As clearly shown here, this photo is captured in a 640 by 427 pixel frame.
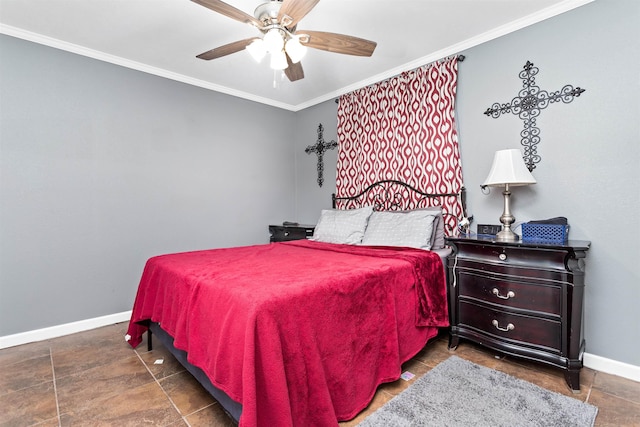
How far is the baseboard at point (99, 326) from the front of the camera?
206cm

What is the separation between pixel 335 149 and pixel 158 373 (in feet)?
10.1

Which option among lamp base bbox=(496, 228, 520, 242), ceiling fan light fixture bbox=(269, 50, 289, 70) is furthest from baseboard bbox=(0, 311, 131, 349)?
lamp base bbox=(496, 228, 520, 242)

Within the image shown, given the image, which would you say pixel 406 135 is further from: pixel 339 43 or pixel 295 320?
pixel 295 320

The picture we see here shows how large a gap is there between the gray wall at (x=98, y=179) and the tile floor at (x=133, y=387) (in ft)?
2.11

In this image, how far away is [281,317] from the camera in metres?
1.36

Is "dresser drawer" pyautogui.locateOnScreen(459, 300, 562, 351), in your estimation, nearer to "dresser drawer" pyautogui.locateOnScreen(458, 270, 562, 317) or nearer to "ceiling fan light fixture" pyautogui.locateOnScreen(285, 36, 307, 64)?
"dresser drawer" pyautogui.locateOnScreen(458, 270, 562, 317)

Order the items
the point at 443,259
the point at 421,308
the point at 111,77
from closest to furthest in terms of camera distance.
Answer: the point at 421,308
the point at 443,259
the point at 111,77

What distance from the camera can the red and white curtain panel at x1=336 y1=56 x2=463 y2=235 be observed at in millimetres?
2945

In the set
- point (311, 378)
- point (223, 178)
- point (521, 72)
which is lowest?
point (311, 378)

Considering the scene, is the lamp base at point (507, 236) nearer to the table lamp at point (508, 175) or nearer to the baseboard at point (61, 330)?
the table lamp at point (508, 175)

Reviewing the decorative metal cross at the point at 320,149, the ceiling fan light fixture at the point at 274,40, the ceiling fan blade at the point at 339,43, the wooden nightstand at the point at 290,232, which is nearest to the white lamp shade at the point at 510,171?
the ceiling fan blade at the point at 339,43

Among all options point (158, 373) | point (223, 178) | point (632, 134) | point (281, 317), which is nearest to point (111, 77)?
point (223, 178)

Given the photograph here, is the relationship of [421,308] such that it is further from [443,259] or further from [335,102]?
Answer: [335,102]

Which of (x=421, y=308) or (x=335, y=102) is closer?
(x=421, y=308)
